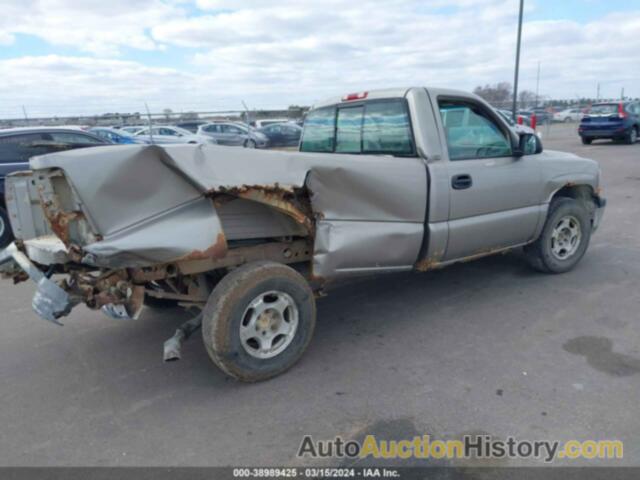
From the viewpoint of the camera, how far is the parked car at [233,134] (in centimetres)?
2212

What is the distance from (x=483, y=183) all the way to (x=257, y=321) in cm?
240

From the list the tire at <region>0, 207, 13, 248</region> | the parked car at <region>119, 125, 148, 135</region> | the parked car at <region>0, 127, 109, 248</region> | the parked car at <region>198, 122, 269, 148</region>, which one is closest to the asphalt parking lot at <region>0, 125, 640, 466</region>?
the tire at <region>0, 207, 13, 248</region>

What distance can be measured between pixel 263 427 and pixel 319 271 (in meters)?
1.17

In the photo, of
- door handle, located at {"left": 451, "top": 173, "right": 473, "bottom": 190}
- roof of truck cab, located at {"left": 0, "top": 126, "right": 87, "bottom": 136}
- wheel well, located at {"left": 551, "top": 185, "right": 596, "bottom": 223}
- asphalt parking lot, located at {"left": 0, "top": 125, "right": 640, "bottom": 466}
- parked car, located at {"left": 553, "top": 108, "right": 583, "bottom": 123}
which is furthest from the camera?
parked car, located at {"left": 553, "top": 108, "right": 583, "bottom": 123}

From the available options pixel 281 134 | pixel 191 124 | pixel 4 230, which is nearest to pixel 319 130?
pixel 4 230

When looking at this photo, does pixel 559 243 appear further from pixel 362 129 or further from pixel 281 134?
pixel 281 134

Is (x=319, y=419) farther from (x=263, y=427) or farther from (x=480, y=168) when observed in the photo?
(x=480, y=168)

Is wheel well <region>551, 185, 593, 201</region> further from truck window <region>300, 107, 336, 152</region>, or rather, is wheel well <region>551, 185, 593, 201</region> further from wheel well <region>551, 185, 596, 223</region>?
truck window <region>300, 107, 336, 152</region>

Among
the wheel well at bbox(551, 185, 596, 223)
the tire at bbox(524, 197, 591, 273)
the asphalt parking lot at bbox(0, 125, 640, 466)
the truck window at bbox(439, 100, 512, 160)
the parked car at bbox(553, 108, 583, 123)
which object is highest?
the truck window at bbox(439, 100, 512, 160)

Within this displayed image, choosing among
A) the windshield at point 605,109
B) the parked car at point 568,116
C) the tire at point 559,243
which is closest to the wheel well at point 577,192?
the tire at point 559,243

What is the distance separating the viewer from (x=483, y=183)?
4426 mm

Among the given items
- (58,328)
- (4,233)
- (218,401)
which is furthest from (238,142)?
(218,401)

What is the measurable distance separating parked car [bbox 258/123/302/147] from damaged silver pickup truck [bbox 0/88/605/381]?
64.5ft

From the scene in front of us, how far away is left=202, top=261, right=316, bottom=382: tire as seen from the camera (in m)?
3.18
